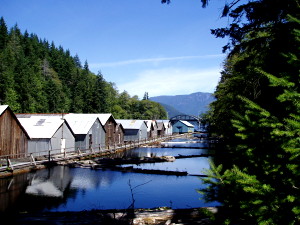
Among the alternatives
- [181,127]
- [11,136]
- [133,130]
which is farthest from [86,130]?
[181,127]

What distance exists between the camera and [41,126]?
116 feet

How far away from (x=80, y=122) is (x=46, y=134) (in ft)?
36.3

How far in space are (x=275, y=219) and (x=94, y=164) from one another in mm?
29339

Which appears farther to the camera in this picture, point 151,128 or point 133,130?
point 151,128

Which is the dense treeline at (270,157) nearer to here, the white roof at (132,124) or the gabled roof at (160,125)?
the white roof at (132,124)

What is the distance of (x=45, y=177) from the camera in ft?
80.5

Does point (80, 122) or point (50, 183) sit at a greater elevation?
point (80, 122)

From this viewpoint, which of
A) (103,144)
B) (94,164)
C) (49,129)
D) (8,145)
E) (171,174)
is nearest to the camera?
(171,174)

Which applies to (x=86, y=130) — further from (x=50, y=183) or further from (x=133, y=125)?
(x=133, y=125)

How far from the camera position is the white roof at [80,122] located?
43.4 metres

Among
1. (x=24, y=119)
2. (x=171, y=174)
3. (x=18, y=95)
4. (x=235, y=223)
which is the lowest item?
(x=171, y=174)

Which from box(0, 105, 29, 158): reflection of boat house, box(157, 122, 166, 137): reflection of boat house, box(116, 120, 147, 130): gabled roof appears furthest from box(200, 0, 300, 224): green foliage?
box(157, 122, 166, 137): reflection of boat house

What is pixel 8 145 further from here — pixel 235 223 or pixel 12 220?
pixel 235 223

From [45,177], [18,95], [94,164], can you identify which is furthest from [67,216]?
[18,95]
